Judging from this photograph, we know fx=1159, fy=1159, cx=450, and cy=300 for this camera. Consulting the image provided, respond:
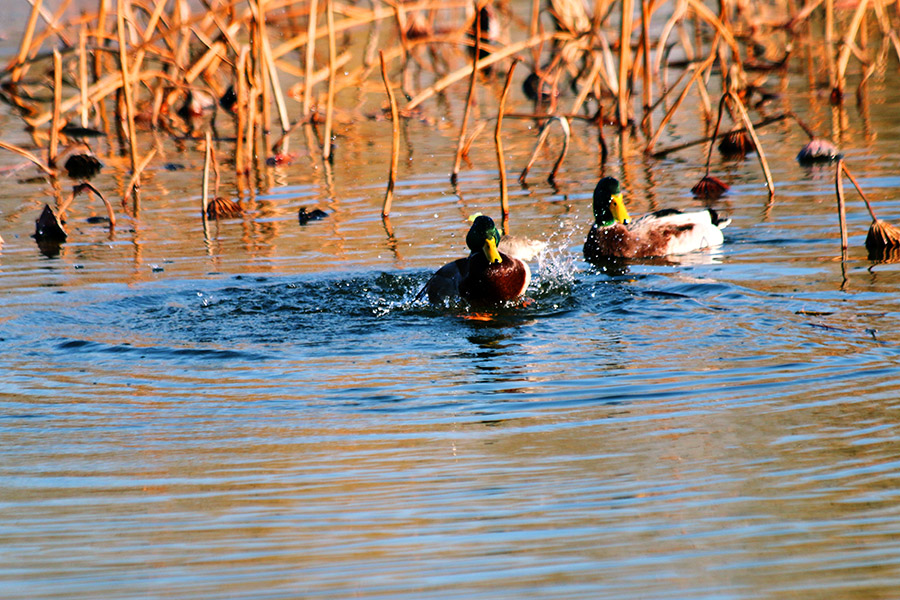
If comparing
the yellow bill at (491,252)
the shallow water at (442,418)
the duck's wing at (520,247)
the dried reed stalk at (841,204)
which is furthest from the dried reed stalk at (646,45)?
the yellow bill at (491,252)

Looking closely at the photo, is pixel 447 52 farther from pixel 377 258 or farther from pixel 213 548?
pixel 213 548

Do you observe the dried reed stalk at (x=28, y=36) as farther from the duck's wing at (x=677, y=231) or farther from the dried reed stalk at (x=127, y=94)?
the duck's wing at (x=677, y=231)

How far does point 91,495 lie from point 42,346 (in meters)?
2.38

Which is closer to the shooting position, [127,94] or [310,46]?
[127,94]

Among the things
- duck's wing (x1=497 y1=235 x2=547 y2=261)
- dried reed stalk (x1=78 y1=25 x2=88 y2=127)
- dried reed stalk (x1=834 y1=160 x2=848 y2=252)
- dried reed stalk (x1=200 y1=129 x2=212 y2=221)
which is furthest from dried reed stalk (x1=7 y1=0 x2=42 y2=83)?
dried reed stalk (x1=834 y1=160 x2=848 y2=252)

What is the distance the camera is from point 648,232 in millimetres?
8461

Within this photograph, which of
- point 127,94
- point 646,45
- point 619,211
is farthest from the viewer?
point 646,45

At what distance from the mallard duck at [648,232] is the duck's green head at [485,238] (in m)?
1.42

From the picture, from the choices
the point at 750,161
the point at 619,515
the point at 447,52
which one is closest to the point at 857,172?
the point at 750,161

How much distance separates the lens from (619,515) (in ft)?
11.6

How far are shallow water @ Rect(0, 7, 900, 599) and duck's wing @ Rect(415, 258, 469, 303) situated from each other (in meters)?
0.13

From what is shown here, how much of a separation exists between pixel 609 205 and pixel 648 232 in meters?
0.39

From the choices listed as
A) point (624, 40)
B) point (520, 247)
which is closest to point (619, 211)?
point (520, 247)

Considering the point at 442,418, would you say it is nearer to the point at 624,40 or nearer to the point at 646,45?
the point at 624,40
